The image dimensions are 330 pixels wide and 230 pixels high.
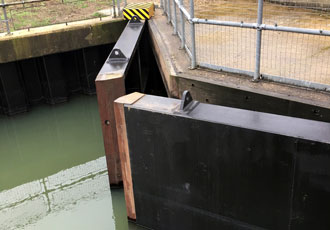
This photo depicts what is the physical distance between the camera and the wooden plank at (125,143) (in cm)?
486

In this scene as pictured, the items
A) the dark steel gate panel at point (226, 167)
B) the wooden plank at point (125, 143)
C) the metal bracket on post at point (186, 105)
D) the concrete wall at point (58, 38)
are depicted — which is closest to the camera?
the dark steel gate panel at point (226, 167)

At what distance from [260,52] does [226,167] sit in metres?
1.64

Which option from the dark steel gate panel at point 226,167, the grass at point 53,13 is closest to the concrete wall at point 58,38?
the grass at point 53,13

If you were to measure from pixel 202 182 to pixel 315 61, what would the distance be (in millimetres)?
2472

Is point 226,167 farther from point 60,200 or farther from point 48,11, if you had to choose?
point 48,11

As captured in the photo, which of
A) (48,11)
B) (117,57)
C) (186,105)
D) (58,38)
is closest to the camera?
(186,105)

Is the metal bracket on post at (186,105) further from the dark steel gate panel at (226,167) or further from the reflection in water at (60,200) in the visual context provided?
the reflection in water at (60,200)

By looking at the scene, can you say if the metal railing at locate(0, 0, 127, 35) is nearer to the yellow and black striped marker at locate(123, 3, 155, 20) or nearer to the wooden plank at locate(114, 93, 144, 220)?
the yellow and black striped marker at locate(123, 3, 155, 20)

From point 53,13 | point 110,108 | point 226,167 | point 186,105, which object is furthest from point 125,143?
point 53,13

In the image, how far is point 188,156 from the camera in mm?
4434

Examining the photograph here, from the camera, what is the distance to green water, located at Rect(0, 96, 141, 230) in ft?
20.7

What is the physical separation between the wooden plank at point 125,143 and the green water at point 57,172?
48cm

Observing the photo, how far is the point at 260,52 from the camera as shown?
4.84 m

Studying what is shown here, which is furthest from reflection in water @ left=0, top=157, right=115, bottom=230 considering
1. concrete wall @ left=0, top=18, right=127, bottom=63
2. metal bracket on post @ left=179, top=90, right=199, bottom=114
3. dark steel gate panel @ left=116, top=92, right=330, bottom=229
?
concrete wall @ left=0, top=18, right=127, bottom=63
